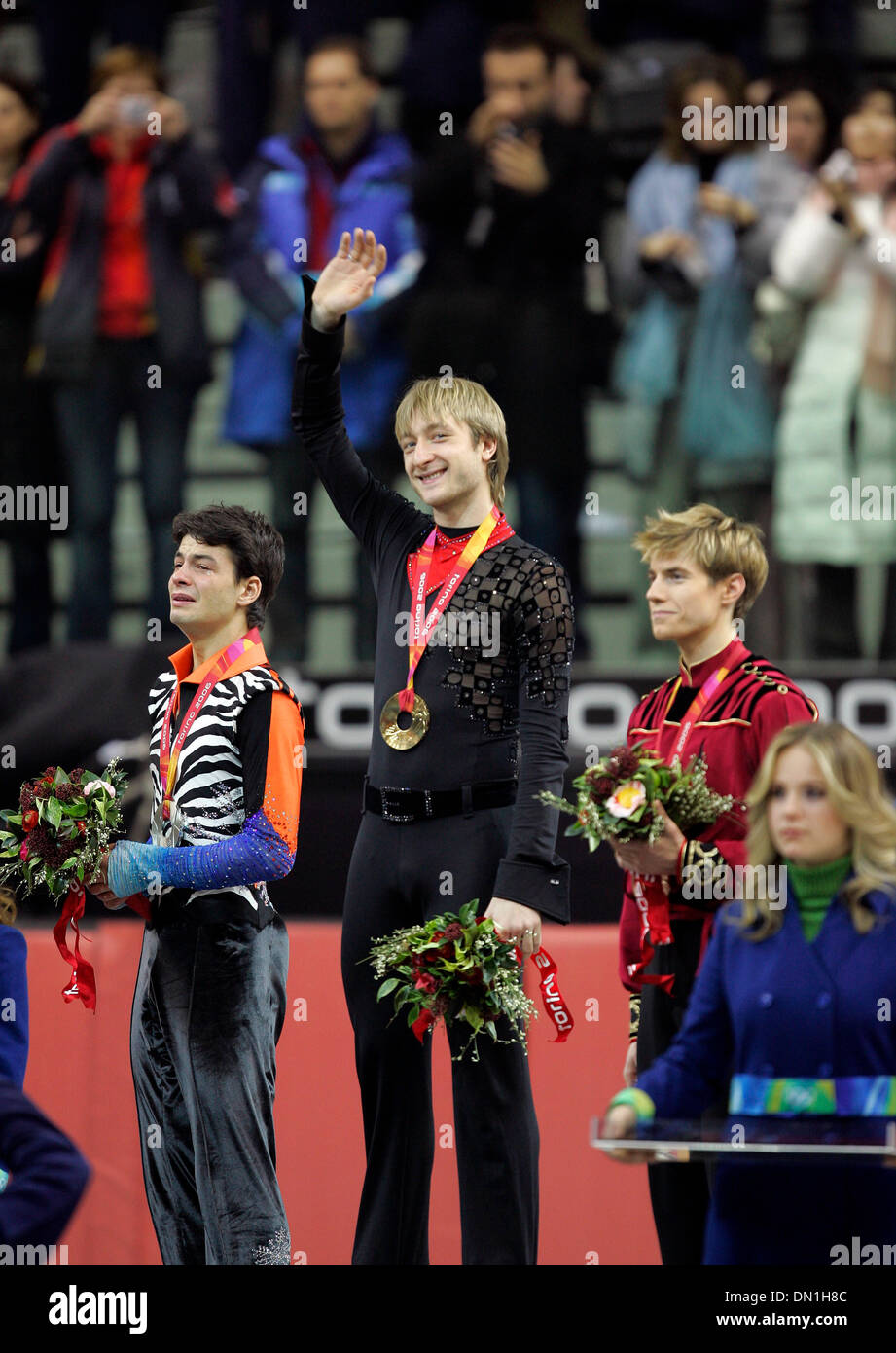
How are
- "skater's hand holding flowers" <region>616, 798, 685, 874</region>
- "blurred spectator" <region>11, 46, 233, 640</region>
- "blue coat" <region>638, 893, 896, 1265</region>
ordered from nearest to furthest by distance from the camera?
"blue coat" <region>638, 893, 896, 1265</region>
"skater's hand holding flowers" <region>616, 798, 685, 874</region>
"blurred spectator" <region>11, 46, 233, 640</region>

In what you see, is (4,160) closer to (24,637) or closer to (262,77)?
(262,77)

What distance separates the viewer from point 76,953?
4402 mm

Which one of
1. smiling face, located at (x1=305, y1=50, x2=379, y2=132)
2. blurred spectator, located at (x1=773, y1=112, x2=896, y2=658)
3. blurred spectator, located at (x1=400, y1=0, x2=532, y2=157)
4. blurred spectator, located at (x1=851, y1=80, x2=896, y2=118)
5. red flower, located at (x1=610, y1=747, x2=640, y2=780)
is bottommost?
red flower, located at (x1=610, y1=747, x2=640, y2=780)

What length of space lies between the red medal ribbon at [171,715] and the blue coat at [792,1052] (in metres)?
1.23

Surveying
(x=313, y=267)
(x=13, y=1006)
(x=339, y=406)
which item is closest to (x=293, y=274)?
(x=313, y=267)

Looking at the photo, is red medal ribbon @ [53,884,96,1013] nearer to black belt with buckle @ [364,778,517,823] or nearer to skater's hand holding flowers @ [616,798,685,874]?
black belt with buckle @ [364,778,517,823]

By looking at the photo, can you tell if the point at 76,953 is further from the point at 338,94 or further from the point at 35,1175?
the point at 338,94

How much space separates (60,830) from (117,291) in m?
3.01

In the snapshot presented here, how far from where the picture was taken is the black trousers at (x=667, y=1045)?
165 inches

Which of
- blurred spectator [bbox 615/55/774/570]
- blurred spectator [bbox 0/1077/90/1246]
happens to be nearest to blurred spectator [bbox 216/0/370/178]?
blurred spectator [bbox 615/55/774/570]

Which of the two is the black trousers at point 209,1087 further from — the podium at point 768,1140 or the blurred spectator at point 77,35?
the blurred spectator at point 77,35

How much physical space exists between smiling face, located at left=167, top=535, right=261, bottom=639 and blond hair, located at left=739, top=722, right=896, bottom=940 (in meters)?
1.27

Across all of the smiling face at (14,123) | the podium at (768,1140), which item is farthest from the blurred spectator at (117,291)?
the podium at (768,1140)

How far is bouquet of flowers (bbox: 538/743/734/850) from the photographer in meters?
3.96
